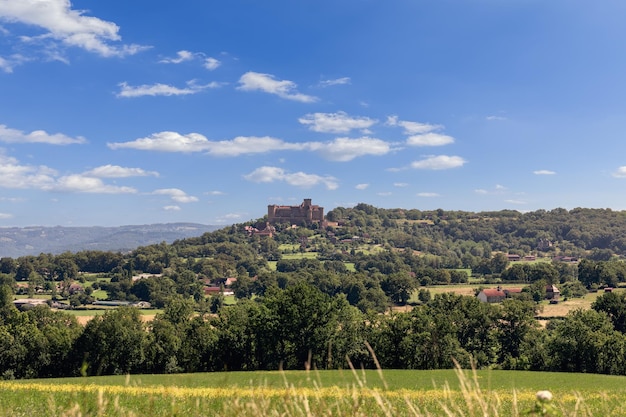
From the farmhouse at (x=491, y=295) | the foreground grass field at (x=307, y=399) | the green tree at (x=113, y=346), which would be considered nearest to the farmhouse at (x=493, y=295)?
the farmhouse at (x=491, y=295)

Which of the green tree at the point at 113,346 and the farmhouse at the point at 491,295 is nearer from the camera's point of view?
the green tree at the point at 113,346

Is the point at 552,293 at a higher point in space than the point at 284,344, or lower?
lower

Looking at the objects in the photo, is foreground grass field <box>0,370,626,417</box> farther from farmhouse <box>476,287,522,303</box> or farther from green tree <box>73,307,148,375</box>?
farmhouse <box>476,287,522,303</box>

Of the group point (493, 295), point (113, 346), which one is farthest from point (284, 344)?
point (493, 295)

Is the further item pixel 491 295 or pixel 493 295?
pixel 493 295

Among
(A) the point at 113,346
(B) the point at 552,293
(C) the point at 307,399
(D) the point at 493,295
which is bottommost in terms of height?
(D) the point at 493,295

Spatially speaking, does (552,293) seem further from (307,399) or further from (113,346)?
(307,399)

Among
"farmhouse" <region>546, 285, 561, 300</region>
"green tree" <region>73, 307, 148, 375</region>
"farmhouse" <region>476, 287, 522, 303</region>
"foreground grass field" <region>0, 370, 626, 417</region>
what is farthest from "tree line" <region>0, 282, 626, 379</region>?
"farmhouse" <region>546, 285, 561, 300</region>

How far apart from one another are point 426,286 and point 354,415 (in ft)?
585

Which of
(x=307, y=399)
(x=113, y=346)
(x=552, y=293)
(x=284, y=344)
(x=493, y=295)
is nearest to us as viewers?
(x=307, y=399)

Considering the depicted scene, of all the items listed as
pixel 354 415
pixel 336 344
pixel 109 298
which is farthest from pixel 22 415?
pixel 109 298

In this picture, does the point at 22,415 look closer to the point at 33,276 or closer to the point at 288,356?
the point at 288,356

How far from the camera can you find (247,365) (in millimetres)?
57938

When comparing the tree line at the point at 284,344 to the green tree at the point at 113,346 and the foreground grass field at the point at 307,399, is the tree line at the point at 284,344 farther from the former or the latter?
the foreground grass field at the point at 307,399
